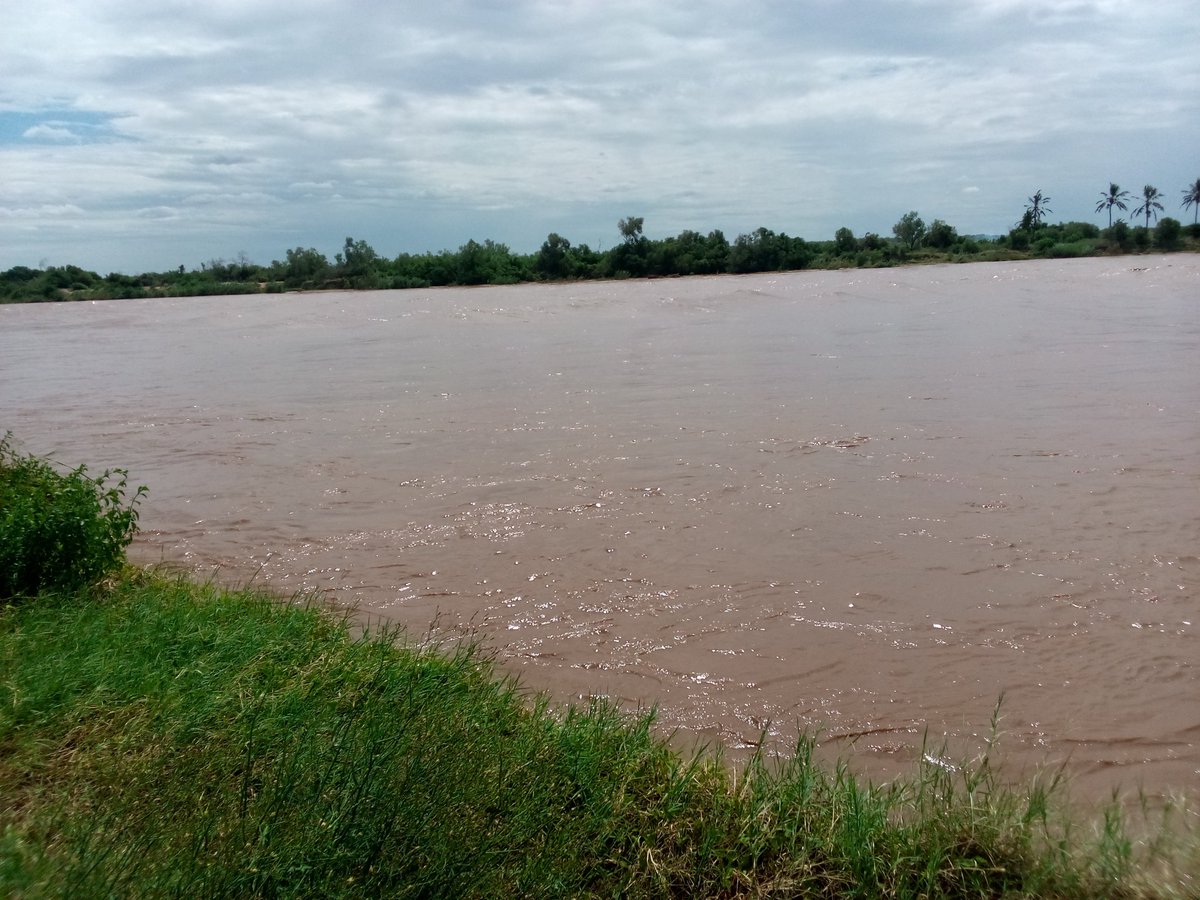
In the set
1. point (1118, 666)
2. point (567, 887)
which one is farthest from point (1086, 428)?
point (567, 887)

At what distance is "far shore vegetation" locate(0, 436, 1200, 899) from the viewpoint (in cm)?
270

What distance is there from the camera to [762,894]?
Result: 9.54 ft

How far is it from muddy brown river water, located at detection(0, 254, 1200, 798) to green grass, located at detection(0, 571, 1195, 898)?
103 cm

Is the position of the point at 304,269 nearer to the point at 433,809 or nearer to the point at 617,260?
the point at 617,260

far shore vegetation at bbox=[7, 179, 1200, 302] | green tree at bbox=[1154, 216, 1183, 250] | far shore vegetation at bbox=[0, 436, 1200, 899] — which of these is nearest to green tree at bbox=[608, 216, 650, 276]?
far shore vegetation at bbox=[7, 179, 1200, 302]

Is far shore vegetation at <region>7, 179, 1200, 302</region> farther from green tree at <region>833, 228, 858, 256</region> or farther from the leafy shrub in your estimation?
the leafy shrub

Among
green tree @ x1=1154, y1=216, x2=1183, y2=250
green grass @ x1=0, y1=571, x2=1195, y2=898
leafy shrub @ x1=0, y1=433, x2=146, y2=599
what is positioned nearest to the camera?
green grass @ x1=0, y1=571, x2=1195, y2=898

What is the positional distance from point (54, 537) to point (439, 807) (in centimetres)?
373

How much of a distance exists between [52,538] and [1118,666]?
6.02m

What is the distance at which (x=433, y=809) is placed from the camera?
2.89m

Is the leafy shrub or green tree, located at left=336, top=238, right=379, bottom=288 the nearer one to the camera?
the leafy shrub

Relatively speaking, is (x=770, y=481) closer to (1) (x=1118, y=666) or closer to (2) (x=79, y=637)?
(1) (x=1118, y=666)

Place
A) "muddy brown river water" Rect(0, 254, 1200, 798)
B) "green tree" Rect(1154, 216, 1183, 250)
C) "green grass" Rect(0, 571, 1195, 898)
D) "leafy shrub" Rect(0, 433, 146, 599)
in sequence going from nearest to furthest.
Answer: "green grass" Rect(0, 571, 1195, 898) < "muddy brown river water" Rect(0, 254, 1200, 798) < "leafy shrub" Rect(0, 433, 146, 599) < "green tree" Rect(1154, 216, 1183, 250)

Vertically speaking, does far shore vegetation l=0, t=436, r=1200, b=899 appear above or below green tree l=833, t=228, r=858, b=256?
below
